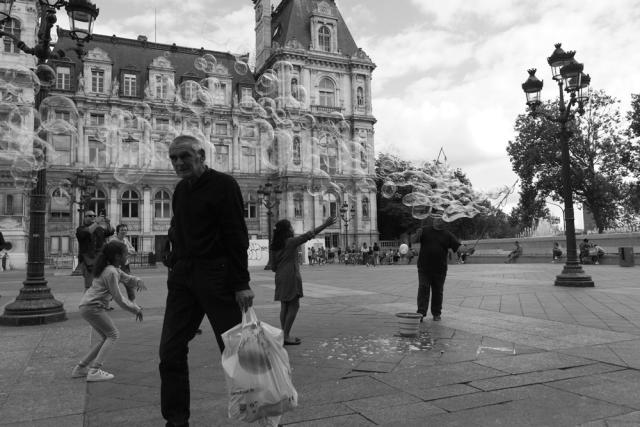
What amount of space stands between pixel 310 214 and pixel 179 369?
142 ft

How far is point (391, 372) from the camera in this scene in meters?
4.91

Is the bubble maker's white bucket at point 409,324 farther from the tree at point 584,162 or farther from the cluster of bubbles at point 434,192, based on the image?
the tree at point 584,162

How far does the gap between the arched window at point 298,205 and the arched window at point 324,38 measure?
1547 cm

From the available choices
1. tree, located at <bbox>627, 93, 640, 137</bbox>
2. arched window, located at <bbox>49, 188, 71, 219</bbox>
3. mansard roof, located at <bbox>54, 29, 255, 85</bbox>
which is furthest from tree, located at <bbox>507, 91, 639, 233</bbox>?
arched window, located at <bbox>49, 188, 71, 219</bbox>

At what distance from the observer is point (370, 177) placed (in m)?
48.0

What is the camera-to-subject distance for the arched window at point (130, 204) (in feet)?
142

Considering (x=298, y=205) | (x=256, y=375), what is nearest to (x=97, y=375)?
(x=256, y=375)

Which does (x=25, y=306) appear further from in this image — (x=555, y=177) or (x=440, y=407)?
(x=555, y=177)

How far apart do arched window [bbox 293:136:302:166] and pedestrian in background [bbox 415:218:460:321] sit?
39.1 meters

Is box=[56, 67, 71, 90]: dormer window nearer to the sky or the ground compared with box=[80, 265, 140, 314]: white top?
nearer to the sky

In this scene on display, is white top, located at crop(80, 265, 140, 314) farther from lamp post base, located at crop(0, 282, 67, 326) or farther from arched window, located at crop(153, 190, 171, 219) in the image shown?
arched window, located at crop(153, 190, 171, 219)

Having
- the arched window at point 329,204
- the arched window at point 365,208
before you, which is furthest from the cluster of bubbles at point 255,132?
the arched window at point 365,208

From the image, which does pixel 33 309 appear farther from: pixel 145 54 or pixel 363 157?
pixel 145 54

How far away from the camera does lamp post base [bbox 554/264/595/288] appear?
13312 mm
